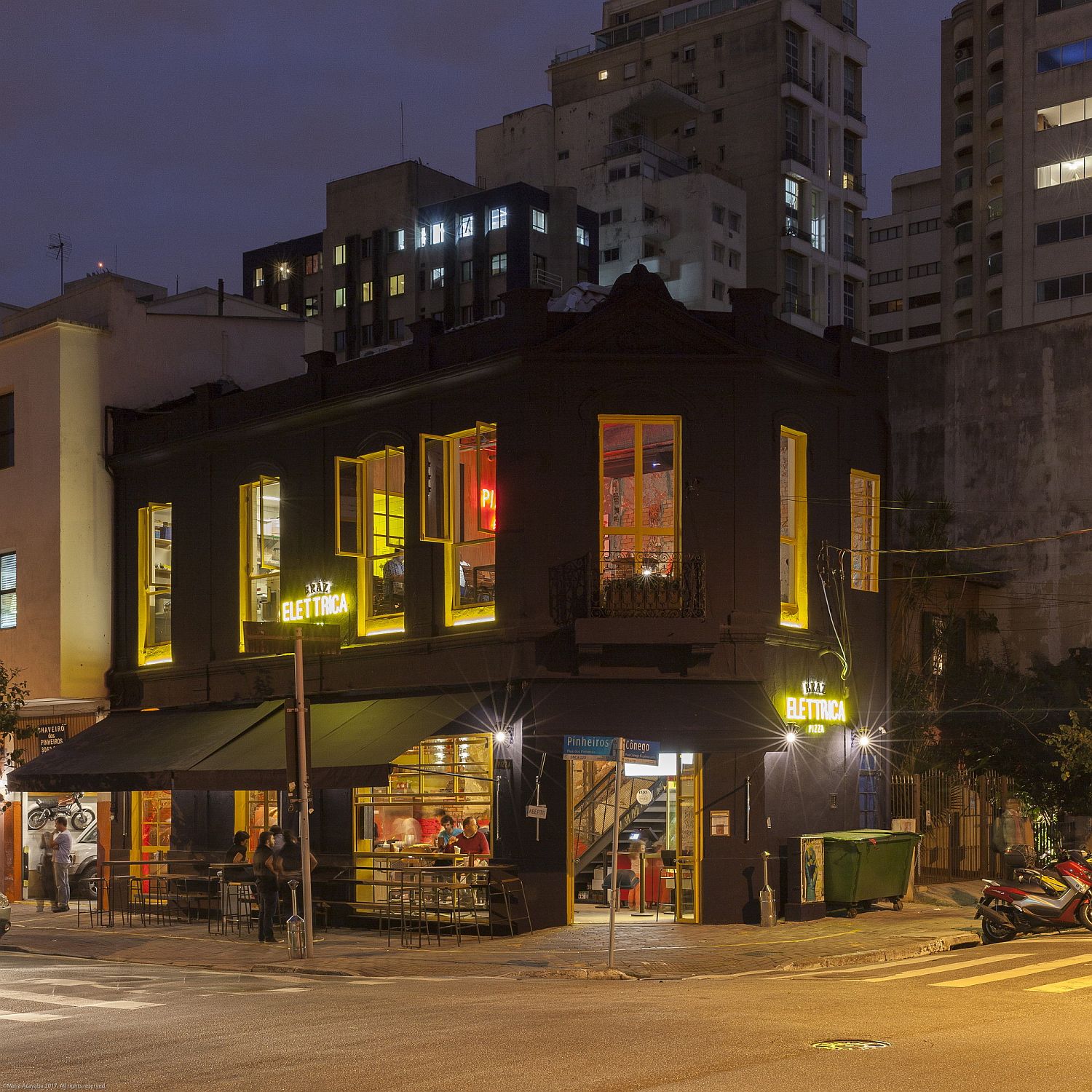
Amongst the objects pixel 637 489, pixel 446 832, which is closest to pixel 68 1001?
pixel 446 832

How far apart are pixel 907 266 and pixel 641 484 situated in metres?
84.3

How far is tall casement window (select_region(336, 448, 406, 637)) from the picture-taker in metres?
25.1

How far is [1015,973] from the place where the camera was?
53.2ft

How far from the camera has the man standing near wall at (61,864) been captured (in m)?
27.6

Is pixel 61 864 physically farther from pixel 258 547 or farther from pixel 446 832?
pixel 446 832

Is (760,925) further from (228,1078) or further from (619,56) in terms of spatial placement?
(619,56)

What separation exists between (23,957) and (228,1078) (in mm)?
11783

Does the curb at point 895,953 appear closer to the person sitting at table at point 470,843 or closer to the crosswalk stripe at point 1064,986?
the crosswalk stripe at point 1064,986

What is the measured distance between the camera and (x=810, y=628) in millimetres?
24438

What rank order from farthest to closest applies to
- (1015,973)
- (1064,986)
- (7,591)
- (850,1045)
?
(7,591)
(1015,973)
(1064,986)
(850,1045)

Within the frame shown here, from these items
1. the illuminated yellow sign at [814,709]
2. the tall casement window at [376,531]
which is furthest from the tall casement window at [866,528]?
the tall casement window at [376,531]

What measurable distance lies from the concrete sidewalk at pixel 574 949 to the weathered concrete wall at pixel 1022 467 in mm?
13972

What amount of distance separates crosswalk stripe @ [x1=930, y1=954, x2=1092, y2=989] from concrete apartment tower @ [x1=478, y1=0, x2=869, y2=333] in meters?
72.2

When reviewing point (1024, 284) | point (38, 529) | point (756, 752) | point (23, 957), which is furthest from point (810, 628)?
point (1024, 284)
